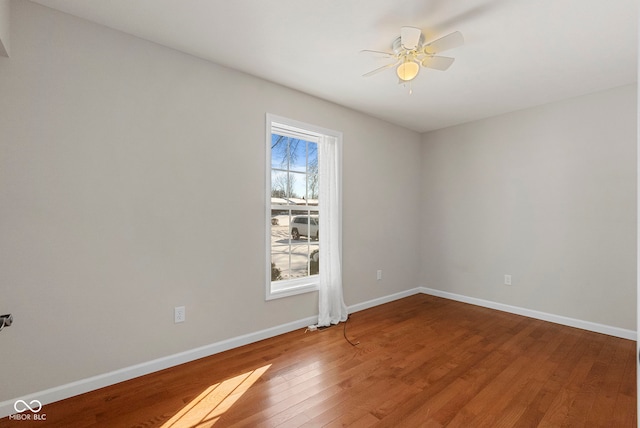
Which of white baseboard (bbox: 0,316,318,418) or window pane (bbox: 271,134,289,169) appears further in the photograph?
window pane (bbox: 271,134,289,169)

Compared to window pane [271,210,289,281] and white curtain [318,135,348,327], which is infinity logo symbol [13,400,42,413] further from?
white curtain [318,135,348,327]

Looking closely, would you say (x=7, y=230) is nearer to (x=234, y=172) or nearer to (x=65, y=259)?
(x=65, y=259)

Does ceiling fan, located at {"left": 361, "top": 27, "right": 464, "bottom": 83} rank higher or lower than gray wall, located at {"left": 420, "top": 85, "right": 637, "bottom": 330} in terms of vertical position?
higher

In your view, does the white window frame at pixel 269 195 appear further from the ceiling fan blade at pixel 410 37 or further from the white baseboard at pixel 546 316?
the white baseboard at pixel 546 316

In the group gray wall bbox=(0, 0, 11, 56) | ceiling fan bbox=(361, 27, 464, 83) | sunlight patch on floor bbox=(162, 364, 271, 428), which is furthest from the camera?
ceiling fan bbox=(361, 27, 464, 83)

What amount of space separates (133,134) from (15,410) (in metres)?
1.94

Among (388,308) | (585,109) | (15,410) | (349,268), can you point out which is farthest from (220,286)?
(585,109)

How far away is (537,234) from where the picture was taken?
3.66 meters

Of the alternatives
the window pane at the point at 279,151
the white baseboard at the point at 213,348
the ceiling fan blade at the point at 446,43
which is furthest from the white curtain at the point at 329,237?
the ceiling fan blade at the point at 446,43

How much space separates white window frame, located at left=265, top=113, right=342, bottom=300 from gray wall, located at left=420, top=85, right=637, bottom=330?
201cm

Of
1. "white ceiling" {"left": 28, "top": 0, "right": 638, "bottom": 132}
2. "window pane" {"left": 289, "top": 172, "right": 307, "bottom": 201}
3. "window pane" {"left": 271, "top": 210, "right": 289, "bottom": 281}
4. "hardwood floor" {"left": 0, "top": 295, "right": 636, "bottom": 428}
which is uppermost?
"white ceiling" {"left": 28, "top": 0, "right": 638, "bottom": 132}

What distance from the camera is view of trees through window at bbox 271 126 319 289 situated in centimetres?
327
